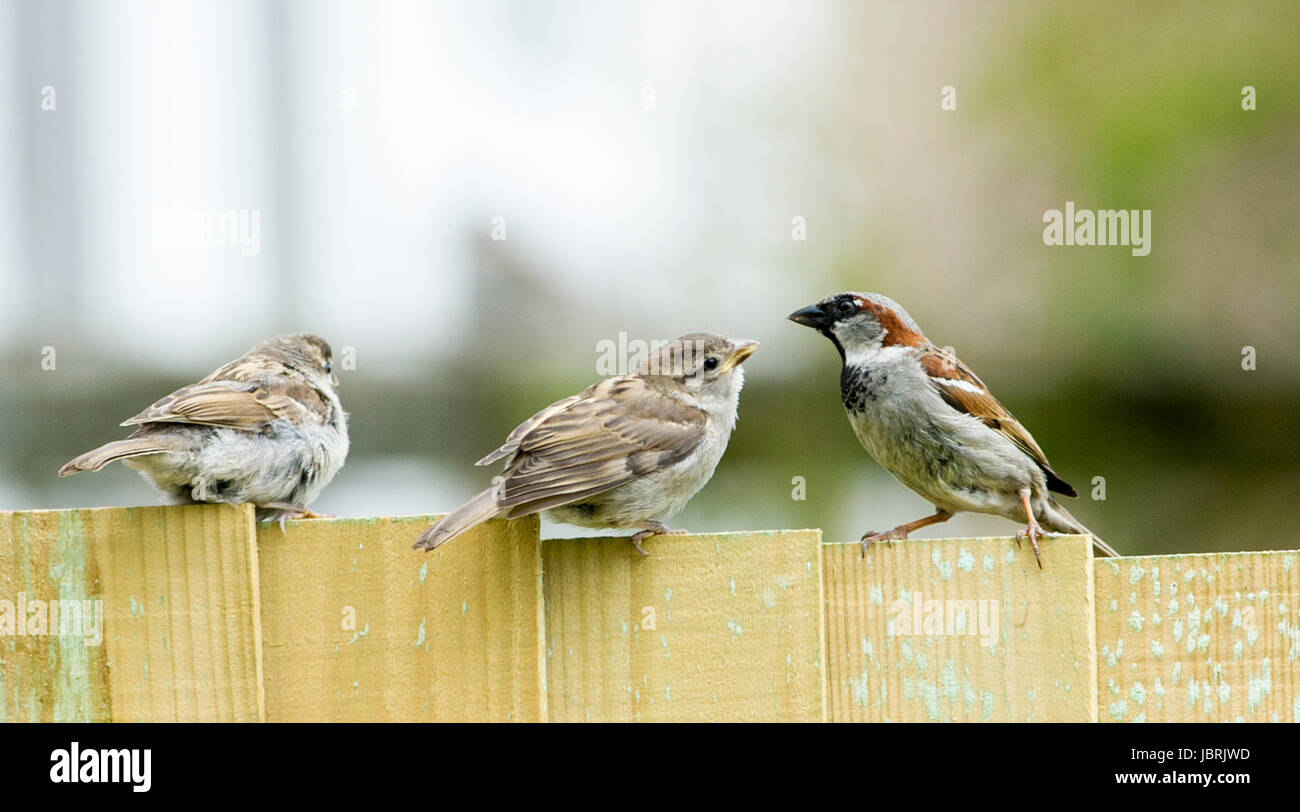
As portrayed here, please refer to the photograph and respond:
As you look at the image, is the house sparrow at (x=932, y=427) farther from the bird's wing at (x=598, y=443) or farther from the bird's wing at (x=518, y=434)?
the bird's wing at (x=518, y=434)

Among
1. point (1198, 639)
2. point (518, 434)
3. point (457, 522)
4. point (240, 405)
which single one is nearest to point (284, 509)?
point (240, 405)

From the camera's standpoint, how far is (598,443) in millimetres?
2793

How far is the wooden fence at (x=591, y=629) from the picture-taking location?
2.16 meters

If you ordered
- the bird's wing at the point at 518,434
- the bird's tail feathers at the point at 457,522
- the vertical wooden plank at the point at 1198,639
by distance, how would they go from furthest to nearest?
the bird's wing at the point at 518,434
the vertical wooden plank at the point at 1198,639
the bird's tail feathers at the point at 457,522

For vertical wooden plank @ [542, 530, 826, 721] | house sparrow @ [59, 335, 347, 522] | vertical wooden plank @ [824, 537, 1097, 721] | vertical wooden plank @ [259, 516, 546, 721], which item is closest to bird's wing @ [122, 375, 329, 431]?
house sparrow @ [59, 335, 347, 522]

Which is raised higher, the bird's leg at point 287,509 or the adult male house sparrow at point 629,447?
the adult male house sparrow at point 629,447

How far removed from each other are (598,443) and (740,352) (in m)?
0.72

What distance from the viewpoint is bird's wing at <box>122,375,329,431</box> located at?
11.2 feet

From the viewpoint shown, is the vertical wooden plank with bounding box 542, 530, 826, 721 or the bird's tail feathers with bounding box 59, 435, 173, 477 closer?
the vertical wooden plank with bounding box 542, 530, 826, 721

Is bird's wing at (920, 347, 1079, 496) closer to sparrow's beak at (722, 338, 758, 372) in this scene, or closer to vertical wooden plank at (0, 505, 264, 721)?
sparrow's beak at (722, 338, 758, 372)

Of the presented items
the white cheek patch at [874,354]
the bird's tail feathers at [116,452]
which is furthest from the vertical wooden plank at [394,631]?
the white cheek patch at [874,354]

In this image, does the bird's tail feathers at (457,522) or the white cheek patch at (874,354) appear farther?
the white cheek patch at (874,354)

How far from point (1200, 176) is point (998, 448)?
1183 millimetres

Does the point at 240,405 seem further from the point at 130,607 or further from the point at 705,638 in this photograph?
the point at 705,638
